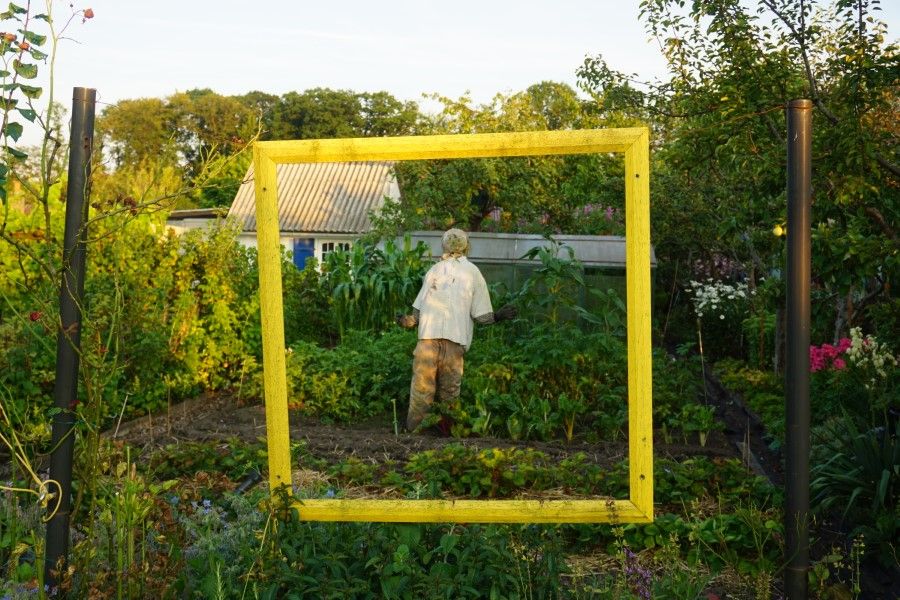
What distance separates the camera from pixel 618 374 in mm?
8328

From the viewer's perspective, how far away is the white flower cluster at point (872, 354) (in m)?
6.37

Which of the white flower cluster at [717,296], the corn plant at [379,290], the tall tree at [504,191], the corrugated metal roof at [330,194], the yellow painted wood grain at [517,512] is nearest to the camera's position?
the yellow painted wood grain at [517,512]

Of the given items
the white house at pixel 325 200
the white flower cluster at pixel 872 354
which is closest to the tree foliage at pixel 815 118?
the white flower cluster at pixel 872 354

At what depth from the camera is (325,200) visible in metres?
22.8

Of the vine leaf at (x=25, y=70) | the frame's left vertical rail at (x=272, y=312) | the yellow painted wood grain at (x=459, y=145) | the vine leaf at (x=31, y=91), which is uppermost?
the vine leaf at (x=25, y=70)

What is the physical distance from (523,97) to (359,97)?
33.6 metres

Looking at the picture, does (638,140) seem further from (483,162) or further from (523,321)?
(483,162)

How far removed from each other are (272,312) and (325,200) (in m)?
19.4

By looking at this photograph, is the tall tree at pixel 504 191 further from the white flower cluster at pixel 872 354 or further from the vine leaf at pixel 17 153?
the vine leaf at pixel 17 153

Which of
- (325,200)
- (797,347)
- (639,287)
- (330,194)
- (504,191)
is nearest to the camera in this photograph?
(639,287)

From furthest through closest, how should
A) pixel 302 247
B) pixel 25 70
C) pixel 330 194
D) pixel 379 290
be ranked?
1. pixel 302 247
2. pixel 330 194
3. pixel 379 290
4. pixel 25 70

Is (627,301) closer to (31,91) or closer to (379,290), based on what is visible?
(31,91)

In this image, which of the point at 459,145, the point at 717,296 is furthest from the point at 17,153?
the point at 717,296

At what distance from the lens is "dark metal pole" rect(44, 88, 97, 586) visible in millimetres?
3268
